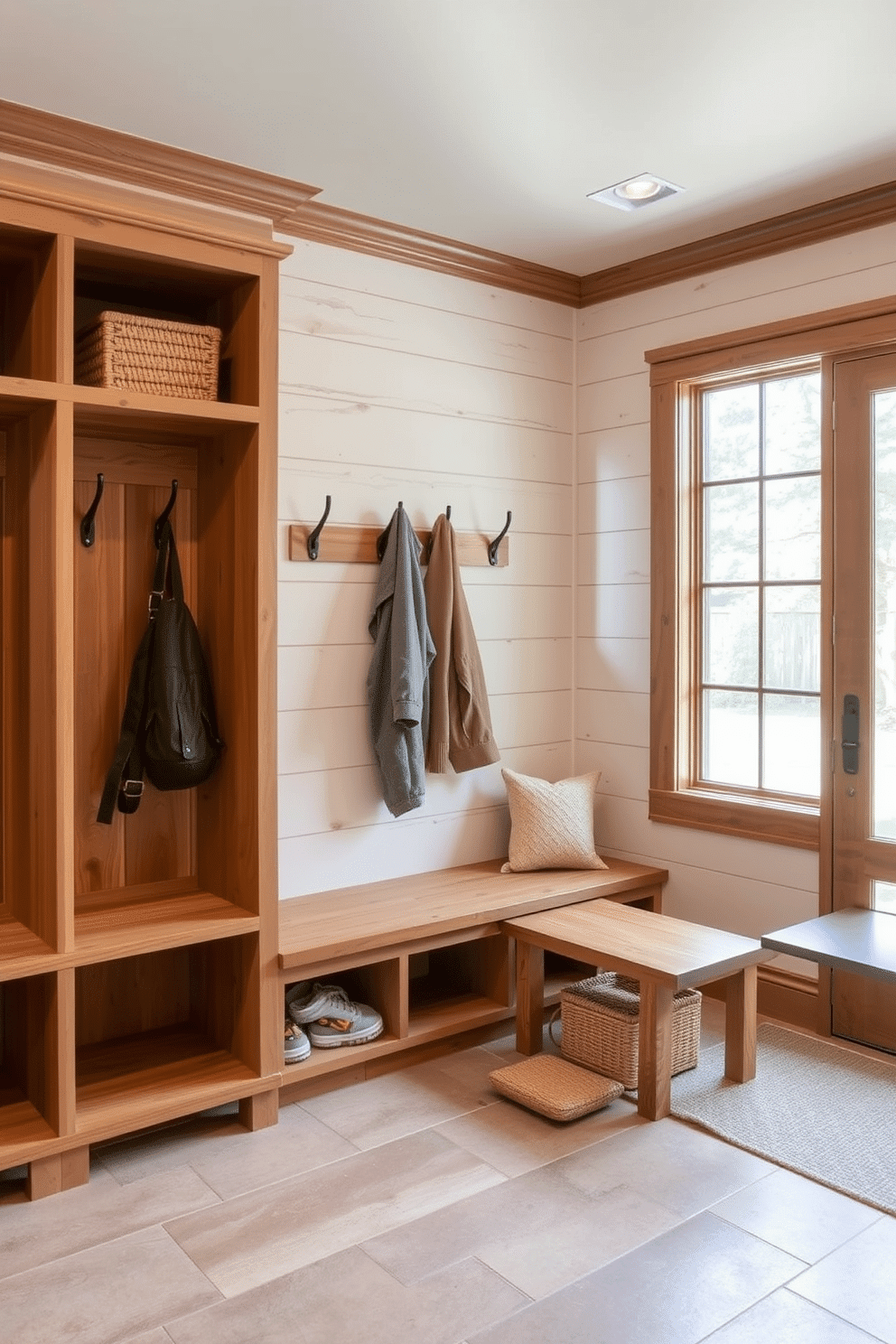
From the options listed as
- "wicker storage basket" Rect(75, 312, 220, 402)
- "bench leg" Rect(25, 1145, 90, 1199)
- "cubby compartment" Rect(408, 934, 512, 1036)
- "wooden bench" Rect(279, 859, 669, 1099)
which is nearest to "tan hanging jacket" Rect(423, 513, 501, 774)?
"wooden bench" Rect(279, 859, 669, 1099)

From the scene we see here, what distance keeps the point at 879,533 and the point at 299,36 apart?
203 centimetres

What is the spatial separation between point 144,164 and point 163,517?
939 millimetres

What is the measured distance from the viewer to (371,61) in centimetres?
246

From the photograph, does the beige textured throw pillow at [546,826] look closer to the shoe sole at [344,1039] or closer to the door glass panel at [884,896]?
the shoe sole at [344,1039]

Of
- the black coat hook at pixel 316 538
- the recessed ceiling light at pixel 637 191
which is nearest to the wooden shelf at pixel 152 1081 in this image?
the black coat hook at pixel 316 538

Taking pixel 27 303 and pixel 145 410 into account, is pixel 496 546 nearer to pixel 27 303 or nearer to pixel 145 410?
pixel 145 410

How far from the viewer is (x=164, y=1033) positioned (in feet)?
9.91

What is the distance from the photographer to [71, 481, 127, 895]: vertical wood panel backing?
2832 millimetres

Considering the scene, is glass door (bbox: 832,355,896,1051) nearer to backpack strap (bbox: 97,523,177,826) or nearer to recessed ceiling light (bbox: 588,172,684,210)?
recessed ceiling light (bbox: 588,172,684,210)

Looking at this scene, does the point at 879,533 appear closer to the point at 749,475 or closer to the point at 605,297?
the point at 749,475

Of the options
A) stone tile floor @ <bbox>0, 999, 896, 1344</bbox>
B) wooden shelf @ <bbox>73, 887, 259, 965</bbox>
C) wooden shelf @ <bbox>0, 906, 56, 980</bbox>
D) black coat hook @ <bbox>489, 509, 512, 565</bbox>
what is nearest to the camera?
stone tile floor @ <bbox>0, 999, 896, 1344</bbox>

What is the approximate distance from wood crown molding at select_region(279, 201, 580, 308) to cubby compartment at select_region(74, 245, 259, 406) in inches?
21.0

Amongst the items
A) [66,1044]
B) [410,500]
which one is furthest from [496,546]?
[66,1044]

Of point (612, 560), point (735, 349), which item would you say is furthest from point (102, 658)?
point (735, 349)
